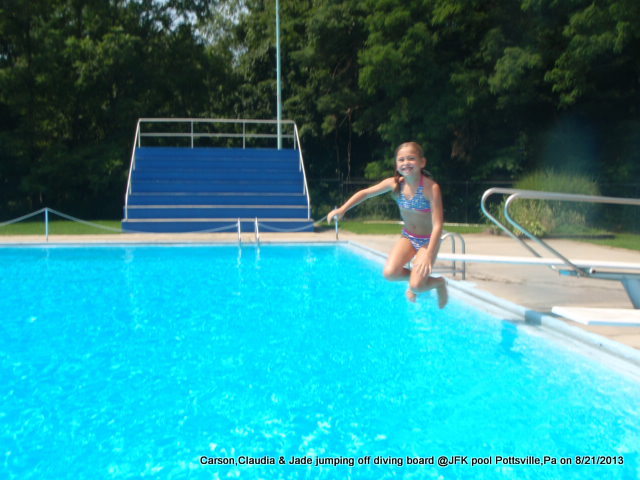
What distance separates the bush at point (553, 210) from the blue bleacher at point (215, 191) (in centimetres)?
608

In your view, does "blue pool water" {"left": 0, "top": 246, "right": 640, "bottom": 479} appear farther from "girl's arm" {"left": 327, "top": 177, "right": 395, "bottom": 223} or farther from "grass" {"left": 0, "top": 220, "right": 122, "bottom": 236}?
"grass" {"left": 0, "top": 220, "right": 122, "bottom": 236}

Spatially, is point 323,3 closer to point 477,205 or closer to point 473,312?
point 477,205

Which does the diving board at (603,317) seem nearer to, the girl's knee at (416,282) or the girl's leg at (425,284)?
the girl's leg at (425,284)

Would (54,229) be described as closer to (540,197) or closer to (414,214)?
(414,214)

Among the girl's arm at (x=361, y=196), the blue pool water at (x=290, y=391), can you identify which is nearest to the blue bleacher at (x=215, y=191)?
the blue pool water at (x=290, y=391)

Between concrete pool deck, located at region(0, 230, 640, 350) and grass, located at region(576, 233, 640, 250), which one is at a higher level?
grass, located at region(576, 233, 640, 250)

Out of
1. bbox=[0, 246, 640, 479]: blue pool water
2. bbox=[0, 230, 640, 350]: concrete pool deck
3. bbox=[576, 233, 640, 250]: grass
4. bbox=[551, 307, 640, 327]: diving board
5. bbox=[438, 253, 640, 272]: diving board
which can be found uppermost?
bbox=[438, 253, 640, 272]: diving board

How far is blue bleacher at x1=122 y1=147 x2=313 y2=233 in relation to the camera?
18.8 m

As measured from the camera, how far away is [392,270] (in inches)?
220

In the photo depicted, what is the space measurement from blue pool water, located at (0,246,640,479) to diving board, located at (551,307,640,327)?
0.53m

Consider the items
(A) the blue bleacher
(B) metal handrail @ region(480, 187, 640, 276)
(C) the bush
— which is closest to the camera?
(B) metal handrail @ region(480, 187, 640, 276)

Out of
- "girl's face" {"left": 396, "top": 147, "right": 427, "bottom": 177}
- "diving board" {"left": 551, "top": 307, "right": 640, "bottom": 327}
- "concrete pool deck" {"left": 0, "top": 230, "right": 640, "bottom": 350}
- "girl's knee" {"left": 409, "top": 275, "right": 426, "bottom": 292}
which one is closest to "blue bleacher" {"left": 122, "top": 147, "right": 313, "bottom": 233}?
"concrete pool deck" {"left": 0, "top": 230, "right": 640, "bottom": 350}

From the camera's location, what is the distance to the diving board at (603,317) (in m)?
5.05

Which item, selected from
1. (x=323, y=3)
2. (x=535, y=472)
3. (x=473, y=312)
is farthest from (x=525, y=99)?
(x=535, y=472)
